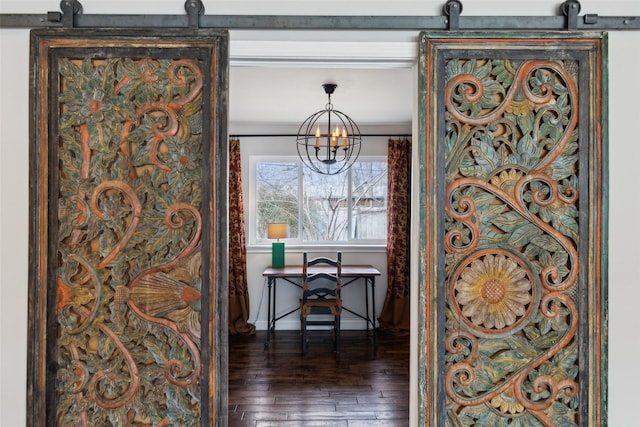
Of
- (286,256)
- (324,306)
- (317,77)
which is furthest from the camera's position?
(286,256)

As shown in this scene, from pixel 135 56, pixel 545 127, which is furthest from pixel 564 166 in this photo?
pixel 135 56

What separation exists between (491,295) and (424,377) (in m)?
0.38

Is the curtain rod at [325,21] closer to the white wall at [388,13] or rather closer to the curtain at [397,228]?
the white wall at [388,13]

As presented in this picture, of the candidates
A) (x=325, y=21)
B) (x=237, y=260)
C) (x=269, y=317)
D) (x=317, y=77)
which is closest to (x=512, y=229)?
(x=325, y=21)

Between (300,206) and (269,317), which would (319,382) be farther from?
(300,206)

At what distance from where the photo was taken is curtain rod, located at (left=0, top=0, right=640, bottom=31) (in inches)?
55.7

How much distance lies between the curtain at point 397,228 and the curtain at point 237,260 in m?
1.63

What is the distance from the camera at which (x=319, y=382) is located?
3266 millimetres

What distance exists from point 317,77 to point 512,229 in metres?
2.09

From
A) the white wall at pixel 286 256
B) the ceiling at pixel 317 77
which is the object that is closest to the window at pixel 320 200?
the white wall at pixel 286 256

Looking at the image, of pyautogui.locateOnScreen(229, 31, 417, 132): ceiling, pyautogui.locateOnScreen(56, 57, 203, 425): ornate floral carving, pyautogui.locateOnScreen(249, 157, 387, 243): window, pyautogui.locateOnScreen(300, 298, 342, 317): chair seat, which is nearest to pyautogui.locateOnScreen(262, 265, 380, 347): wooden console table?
pyautogui.locateOnScreen(300, 298, 342, 317): chair seat

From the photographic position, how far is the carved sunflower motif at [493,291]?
143 centimetres
